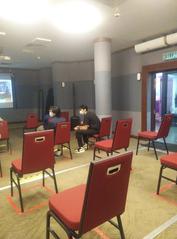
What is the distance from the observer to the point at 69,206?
5.11ft

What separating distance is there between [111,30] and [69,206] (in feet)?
13.1

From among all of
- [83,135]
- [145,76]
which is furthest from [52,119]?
[145,76]

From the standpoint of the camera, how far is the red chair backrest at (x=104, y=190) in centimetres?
124

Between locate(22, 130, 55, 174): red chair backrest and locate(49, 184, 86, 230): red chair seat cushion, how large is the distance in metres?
0.77

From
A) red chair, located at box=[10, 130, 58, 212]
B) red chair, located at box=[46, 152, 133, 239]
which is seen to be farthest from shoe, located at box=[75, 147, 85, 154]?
red chair, located at box=[46, 152, 133, 239]

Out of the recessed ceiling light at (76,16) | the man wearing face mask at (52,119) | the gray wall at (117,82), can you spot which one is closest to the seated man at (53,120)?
the man wearing face mask at (52,119)

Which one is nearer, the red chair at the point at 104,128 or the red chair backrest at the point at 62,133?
the red chair backrest at the point at 62,133

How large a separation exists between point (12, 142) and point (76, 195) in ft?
16.1

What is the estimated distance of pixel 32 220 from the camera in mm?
2211

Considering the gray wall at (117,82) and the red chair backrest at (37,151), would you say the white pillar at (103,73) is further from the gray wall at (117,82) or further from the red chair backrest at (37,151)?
the red chair backrest at (37,151)

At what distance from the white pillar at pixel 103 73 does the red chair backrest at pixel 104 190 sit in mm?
4290

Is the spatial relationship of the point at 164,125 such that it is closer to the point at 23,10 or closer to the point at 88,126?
the point at 88,126

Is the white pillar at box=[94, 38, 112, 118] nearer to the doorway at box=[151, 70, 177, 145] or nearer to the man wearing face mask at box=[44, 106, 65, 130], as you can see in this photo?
the man wearing face mask at box=[44, 106, 65, 130]

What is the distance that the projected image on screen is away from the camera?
9.52 m
